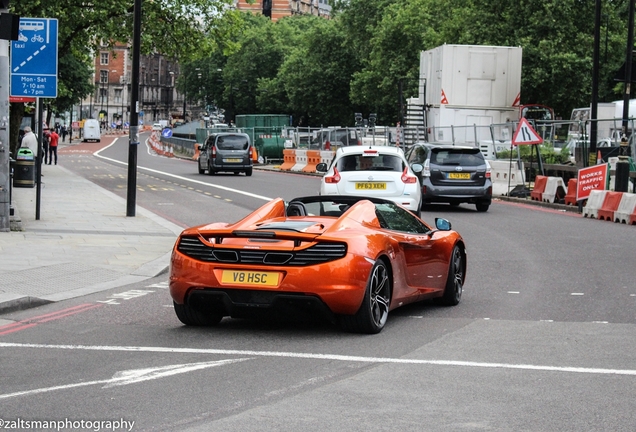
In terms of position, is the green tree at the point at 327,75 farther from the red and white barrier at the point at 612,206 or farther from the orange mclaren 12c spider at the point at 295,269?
the orange mclaren 12c spider at the point at 295,269

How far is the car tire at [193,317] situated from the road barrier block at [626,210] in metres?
15.2

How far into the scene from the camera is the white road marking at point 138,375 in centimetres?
679

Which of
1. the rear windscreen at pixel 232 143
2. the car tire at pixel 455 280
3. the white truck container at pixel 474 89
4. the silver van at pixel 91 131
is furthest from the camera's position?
the silver van at pixel 91 131

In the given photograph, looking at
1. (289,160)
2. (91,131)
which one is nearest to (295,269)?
(289,160)

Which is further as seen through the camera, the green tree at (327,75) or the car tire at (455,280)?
the green tree at (327,75)

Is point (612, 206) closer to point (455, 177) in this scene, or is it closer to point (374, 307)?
point (455, 177)

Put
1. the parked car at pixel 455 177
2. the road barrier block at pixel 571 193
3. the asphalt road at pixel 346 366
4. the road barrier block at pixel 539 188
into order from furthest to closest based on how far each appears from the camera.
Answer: the road barrier block at pixel 539 188 < the road barrier block at pixel 571 193 < the parked car at pixel 455 177 < the asphalt road at pixel 346 366

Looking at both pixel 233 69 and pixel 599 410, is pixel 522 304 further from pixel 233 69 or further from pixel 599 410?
pixel 233 69

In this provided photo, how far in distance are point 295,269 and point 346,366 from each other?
1290mm

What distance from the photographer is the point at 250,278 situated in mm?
8891

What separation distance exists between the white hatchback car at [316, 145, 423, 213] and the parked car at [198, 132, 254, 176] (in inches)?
995

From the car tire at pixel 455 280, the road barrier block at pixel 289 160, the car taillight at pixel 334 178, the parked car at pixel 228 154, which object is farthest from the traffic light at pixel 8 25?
the road barrier block at pixel 289 160

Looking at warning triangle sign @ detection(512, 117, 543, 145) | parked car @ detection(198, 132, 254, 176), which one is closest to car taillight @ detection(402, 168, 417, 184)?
warning triangle sign @ detection(512, 117, 543, 145)

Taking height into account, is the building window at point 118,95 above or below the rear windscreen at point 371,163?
above
